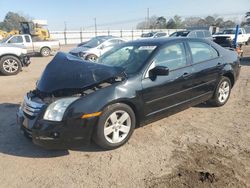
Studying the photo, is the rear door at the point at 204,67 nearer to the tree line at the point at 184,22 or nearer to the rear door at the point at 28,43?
the rear door at the point at 28,43

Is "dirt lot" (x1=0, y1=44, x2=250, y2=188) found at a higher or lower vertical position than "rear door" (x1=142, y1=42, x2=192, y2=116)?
lower

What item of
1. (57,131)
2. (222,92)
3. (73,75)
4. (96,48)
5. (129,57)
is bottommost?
(96,48)

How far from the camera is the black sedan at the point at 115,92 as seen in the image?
377 centimetres

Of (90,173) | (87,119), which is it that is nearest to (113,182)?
(90,173)

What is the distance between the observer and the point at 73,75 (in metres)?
4.18

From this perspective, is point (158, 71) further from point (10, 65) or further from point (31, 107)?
point (10, 65)

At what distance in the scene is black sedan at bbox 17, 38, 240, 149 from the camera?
3770 mm

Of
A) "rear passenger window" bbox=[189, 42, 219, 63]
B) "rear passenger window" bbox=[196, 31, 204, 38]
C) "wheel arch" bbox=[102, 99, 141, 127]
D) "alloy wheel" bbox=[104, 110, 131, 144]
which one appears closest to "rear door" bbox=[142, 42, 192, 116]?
"wheel arch" bbox=[102, 99, 141, 127]

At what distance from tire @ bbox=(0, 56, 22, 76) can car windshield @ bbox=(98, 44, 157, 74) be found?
730 centimetres

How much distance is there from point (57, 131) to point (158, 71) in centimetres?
179

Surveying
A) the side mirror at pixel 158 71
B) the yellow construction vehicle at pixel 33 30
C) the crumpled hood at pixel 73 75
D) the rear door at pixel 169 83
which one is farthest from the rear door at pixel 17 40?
the side mirror at pixel 158 71

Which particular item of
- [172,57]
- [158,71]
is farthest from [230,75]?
[158,71]

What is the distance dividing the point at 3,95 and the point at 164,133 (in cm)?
507

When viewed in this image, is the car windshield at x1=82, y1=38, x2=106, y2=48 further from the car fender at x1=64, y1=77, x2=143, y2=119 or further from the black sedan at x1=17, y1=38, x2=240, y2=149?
the car fender at x1=64, y1=77, x2=143, y2=119
